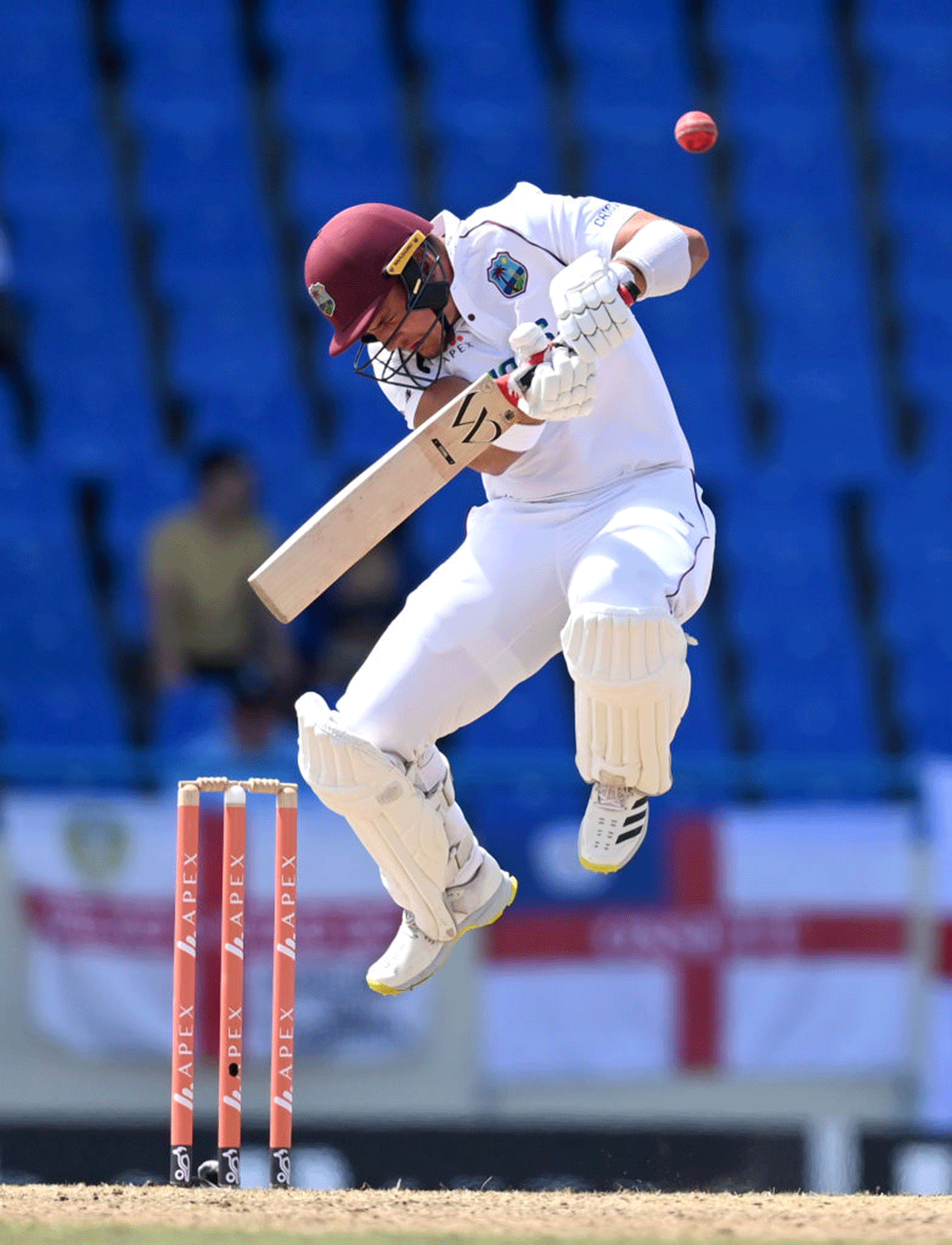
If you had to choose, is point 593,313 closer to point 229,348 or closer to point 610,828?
point 610,828

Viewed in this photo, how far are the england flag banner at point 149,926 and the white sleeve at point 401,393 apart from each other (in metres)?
1.98

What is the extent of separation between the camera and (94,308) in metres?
8.28

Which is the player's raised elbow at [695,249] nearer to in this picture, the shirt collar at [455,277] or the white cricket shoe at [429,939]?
the shirt collar at [455,277]

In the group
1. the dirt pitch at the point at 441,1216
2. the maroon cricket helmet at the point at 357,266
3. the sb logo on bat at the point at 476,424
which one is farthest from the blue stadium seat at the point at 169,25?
the dirt pitch at the point at 441,1216

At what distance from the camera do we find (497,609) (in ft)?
14.0

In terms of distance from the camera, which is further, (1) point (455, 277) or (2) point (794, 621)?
(2) point (794, 621)

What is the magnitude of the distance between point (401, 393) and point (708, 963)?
2336 millimetres

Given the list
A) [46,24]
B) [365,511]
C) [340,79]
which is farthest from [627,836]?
[46,24]

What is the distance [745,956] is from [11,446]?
134 inches

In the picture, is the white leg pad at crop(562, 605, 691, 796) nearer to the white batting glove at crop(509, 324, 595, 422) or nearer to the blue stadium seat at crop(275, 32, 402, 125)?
the white batting glove at crop(509, 324, 595, 422)

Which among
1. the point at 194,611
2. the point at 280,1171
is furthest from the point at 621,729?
the point at 194,611

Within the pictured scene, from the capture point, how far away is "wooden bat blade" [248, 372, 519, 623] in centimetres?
409

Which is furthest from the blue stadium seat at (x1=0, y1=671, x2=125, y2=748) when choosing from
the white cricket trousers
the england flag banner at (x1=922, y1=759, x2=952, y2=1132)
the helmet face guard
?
the helmet face guard

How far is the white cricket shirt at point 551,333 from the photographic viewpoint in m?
4.14
